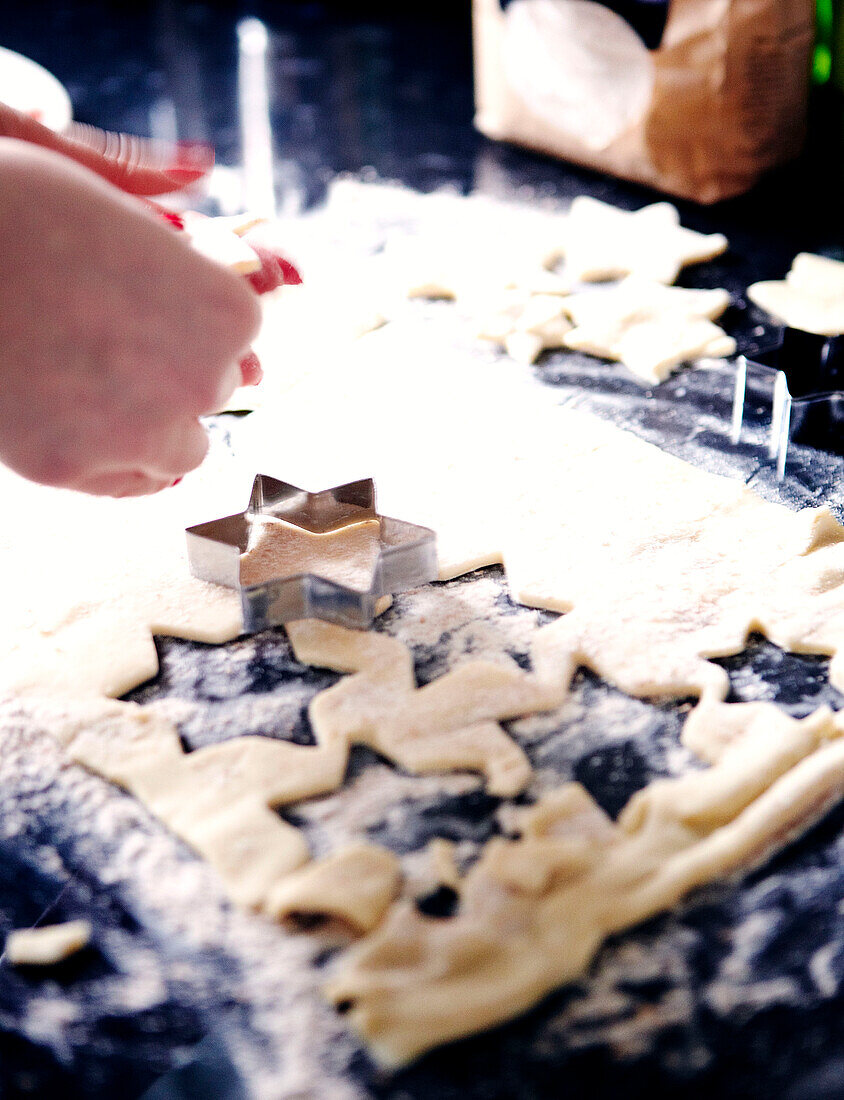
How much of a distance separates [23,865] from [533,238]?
3.65 feet

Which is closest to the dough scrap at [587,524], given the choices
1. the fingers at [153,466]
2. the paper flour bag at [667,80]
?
the fingers at [153,466]

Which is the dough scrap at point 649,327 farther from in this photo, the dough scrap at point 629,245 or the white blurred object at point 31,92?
the white blurred object at point 31,92

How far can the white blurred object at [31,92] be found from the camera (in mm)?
1448

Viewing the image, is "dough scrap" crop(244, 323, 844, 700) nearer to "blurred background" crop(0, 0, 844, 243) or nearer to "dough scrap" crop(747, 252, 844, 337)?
"dough scrap" crop(747, 252, 844, 337)

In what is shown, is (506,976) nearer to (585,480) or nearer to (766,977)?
(766,977)

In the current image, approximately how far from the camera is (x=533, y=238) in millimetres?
1495

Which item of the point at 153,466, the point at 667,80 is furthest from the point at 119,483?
the point at 667,80

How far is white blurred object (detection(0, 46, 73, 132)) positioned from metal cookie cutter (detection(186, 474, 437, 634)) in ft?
2.59

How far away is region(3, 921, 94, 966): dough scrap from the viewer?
63cm

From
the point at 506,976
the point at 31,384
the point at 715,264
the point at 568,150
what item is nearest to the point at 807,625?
the point at 506,976

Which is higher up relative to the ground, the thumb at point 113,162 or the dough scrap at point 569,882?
the thumb at point 113,162

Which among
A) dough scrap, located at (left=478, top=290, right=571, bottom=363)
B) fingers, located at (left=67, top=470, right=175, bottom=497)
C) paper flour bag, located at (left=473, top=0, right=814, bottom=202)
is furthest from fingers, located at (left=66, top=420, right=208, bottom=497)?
paper flour bag, located at (left=473, top=0, right=814, bottom=202)

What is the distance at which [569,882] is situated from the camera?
637 millimetres

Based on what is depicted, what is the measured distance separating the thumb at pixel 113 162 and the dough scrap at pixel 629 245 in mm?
582
